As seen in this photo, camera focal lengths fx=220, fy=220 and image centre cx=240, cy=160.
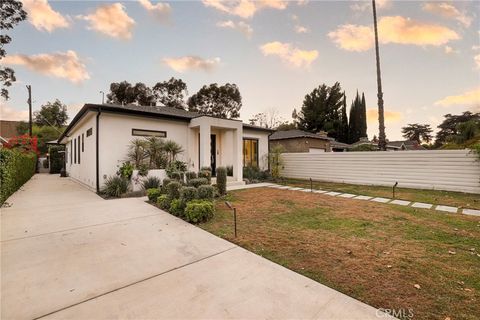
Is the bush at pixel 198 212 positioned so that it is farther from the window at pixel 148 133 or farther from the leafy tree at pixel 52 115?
the leafy tree at pixel 52 115

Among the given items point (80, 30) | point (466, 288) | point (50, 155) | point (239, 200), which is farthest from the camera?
point (50, 155)

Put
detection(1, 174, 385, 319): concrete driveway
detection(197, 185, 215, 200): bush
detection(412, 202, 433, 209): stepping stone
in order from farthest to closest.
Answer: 1. detection(412, 202, 433, 209): stepping stone
2. detection(197, 185, 215, 200): bush
3. detection(1, 174, 385, 319): concrete driveway

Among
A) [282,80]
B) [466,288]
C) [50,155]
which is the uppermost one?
[282,80]

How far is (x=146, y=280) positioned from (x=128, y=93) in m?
32.2

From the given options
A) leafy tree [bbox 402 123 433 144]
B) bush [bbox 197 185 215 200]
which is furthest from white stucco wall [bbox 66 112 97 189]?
leafy tree [bbox 402 123 433 144]

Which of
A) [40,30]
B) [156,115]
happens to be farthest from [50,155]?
[156,115]

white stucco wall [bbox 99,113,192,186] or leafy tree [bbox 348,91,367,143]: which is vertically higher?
leafy tree [bbox 348,91,367,143]

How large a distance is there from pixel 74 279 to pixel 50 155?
26641 mm

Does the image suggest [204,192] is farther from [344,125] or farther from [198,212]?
[344,125]

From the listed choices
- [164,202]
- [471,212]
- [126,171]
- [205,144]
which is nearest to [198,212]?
[164,202]

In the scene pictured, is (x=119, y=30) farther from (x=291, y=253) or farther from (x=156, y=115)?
(x=291, y=253)

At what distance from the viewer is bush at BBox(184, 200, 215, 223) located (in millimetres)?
4961

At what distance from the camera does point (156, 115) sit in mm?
9875

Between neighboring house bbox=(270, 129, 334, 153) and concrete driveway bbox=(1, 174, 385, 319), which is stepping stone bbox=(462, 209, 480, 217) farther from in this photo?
neighboring house bbox=(270, 129, 334, 153)
